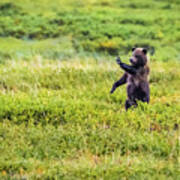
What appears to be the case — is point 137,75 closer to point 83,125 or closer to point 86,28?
point 83,125

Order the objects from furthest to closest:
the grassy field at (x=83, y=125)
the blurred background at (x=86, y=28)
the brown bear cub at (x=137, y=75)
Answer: the blurred background at (x=86, y=28), the brown bear cub at (x=137, y=75), the grassy field at (x=83, y=125)

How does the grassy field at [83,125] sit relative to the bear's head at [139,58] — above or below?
below

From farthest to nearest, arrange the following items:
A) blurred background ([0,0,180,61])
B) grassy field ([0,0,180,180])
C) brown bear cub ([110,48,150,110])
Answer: blurred background ([0,0,180,61]) < brown bear cub ([110,48,150,110]) < grassy field ([0,0,180,180])

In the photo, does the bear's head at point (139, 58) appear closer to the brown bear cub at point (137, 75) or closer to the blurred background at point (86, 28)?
the brown bear cub at point (137, 75)

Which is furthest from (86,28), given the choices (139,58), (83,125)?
(83,125)

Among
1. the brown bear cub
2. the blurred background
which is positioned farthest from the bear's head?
the blurred background

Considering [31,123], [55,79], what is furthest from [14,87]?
[31,123]

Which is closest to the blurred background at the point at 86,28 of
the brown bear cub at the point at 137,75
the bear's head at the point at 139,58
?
the brown bear cub at the point at 137,75

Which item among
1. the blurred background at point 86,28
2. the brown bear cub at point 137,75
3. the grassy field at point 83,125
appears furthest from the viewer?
the blurred background at point 86,28

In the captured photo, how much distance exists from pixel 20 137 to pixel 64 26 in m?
14.4

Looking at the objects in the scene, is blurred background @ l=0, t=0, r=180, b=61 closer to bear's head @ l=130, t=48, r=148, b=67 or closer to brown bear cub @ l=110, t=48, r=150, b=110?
brown bear cub @ l=110, t=48, r=150, b=110

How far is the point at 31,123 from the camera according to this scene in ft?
21.6

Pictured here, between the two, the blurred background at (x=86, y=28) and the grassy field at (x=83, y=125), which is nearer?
the grassy field at (x=83, y=125)

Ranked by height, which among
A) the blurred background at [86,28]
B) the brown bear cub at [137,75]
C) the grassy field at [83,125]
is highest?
the blurred background at [86,28]
